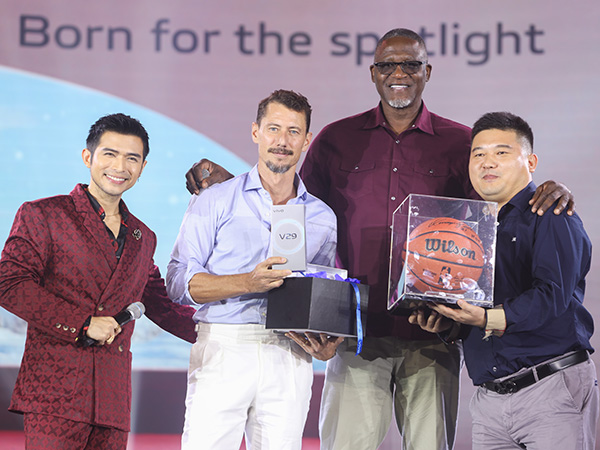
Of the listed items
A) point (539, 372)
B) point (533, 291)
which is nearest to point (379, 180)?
point (533, 291)

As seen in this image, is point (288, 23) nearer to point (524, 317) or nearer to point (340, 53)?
point (340, 53)

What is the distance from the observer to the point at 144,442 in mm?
4609

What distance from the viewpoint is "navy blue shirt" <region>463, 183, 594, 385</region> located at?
2.45 meters

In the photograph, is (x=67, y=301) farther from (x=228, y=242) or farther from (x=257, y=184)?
(x=257, y=184)

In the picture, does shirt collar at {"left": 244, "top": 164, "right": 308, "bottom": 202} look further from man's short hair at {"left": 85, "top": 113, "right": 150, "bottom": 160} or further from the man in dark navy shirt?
the man in dark navy shirt

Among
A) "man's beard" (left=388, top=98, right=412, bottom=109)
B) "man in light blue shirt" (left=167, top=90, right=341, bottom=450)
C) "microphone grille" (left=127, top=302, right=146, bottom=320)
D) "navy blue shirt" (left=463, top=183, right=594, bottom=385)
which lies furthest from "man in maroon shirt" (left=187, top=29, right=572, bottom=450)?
"microphone grille" (left=127, top=302, right=146, bottom=320)

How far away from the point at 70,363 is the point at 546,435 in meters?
1.66

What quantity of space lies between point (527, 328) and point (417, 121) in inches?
43.7

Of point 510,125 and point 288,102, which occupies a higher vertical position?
point 288,102

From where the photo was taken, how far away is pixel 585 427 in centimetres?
247

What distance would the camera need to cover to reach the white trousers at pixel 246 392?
2.62 metres

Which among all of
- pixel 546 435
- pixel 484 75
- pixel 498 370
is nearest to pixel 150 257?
pixel 498 370

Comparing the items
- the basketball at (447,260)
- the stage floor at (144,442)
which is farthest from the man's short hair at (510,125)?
the stage floor at (144,442)

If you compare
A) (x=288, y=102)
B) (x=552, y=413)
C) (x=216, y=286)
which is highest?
(x=288, y=102)
